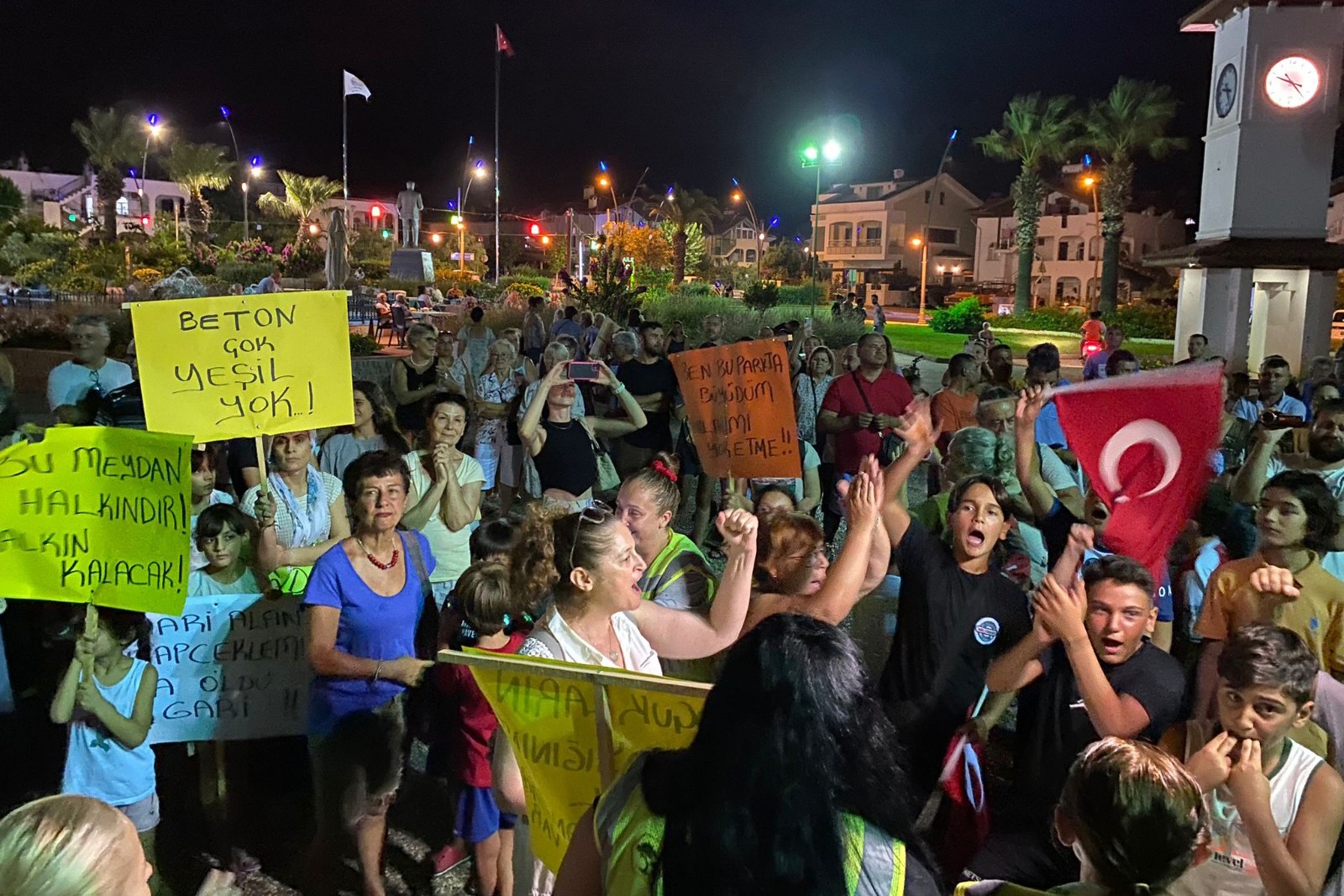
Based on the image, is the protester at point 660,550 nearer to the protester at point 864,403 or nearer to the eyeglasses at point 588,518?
the eyeglasses at point 588,518

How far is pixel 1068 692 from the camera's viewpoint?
11.0 ft

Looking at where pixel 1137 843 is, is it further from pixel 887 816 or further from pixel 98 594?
pixel 98 594

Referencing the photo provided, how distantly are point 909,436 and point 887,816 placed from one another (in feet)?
8.20

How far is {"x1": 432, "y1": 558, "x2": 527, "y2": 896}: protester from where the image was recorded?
145 inches

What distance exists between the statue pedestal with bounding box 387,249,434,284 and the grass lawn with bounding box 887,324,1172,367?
18526 millimetres

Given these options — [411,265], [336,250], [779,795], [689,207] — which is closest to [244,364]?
[779,795]

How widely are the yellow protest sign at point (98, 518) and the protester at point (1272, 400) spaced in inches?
309

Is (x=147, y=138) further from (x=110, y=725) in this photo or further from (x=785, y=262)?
(x=110, y=725)

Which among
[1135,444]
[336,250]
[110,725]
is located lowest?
[110,725]

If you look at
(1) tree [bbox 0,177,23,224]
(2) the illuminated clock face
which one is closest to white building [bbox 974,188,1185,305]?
(2) the illuminated clock face

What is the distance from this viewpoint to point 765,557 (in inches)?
158

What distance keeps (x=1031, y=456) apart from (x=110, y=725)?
3917mm

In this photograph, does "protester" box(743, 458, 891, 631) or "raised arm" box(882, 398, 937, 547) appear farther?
"raised arm" box(882, 398, 937, 547)

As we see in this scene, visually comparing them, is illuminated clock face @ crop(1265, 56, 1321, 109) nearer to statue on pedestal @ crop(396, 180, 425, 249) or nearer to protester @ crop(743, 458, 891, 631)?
protester @ crop(743, 458, 891, 631)
